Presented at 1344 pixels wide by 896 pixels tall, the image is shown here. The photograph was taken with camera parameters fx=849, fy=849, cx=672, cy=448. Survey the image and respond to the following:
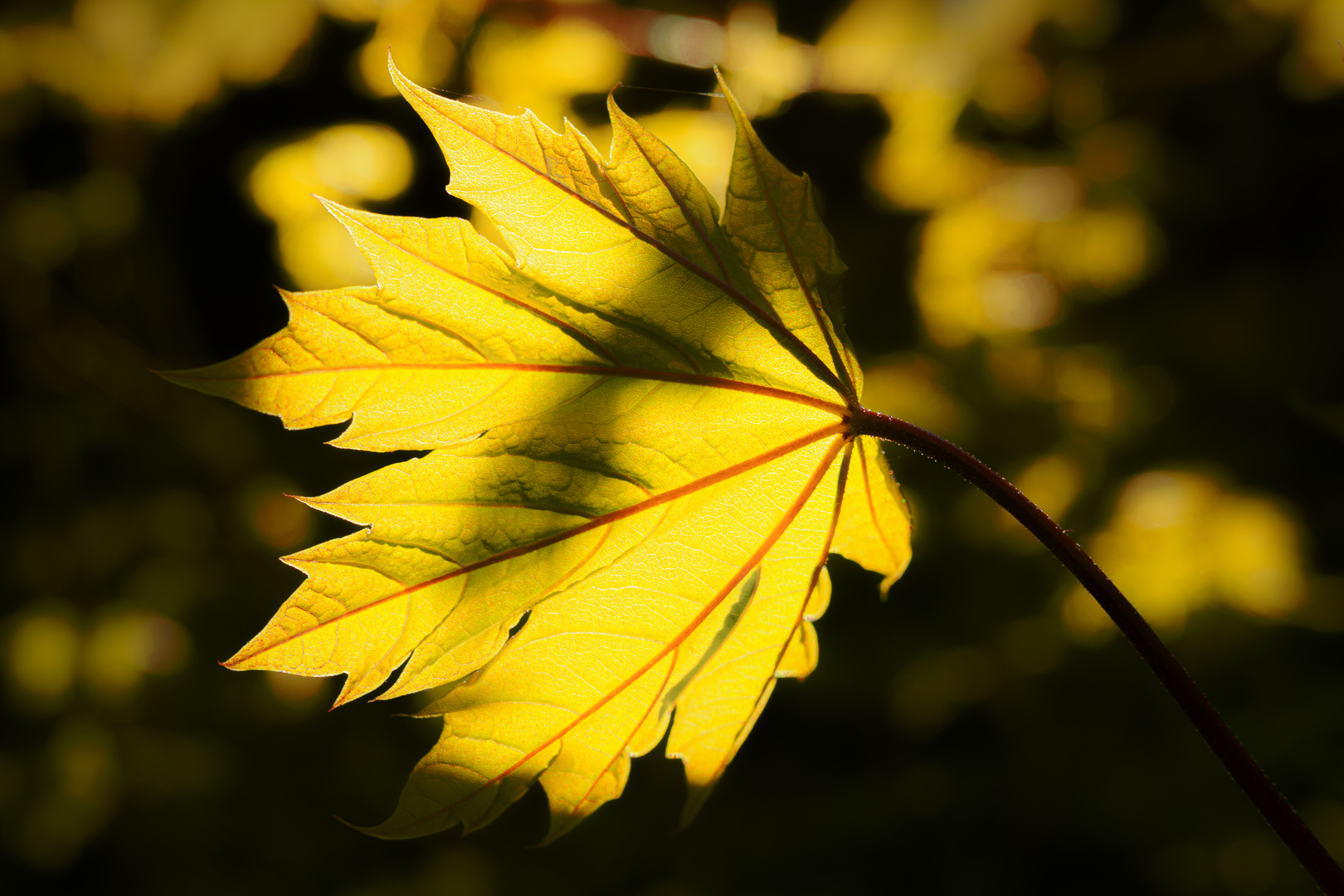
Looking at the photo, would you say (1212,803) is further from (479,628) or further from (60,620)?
(60,620)

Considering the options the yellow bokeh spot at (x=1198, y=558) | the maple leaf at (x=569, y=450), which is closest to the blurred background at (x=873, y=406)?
the yellow bokeh spot at (x=1198, y=558)

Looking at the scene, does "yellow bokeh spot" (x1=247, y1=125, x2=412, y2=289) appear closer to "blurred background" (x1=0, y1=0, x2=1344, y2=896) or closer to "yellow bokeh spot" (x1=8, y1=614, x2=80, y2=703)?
"blurred background" (x1=0, y1=0, x2=1344, y2=896)

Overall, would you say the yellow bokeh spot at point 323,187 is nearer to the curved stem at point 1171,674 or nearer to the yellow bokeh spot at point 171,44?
the yellow bokeh spot at point 171,44

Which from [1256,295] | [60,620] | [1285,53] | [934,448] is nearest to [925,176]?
[1285,53]

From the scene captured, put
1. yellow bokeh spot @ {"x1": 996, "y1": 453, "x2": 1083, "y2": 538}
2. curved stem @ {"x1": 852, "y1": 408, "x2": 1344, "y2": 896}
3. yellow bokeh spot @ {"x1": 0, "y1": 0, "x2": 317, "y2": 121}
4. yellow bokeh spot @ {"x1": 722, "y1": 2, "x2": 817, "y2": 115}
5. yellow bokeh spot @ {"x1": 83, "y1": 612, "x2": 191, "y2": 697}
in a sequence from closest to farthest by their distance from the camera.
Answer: curved stem @ {"x1": 852, "y1": 408, "x2": 1344, "y2": 896}
yellow bokeh spot @ {"x1": 722, "y1": 2, "x2": 817, "y2": 115}
yellow bokeh spot @ {"x1": 0, "y1": 0, "x2": 317, "y2": 121}
yellow bokeh spot @ {"x1": 996, "y1": 453, "x2": 1083, "y2": 538}
yellow bokeh spot @ {"x1": 83, "y1": 612, "x2": 191, "y2": 697}

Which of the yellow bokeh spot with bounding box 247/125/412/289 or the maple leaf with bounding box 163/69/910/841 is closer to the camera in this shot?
the maple leaf with bounding box 163/69/910/841

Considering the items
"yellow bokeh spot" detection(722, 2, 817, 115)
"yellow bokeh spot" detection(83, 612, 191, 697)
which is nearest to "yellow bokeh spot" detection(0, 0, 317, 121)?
"yellow bokeh spot" detection(722, 2, 817, 115)
